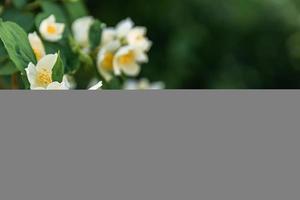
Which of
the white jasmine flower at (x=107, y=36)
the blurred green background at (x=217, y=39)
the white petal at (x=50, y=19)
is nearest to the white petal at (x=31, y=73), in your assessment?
the white petal at (x=50, y=19)

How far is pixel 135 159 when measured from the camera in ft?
1.96

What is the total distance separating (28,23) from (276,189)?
56cm

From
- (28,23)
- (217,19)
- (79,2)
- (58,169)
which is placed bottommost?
(58,169)

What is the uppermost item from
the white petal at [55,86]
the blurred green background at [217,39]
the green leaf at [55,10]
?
the blurred green background at [217,39]

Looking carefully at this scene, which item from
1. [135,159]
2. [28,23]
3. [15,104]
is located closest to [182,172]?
[135,159]

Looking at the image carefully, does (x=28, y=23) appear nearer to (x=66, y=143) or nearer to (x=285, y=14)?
(x=66, y=143)

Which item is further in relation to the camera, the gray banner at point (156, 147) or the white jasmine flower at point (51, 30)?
the white jasmine flower at point (51, 30)

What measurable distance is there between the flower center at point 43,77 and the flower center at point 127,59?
1.08 feet

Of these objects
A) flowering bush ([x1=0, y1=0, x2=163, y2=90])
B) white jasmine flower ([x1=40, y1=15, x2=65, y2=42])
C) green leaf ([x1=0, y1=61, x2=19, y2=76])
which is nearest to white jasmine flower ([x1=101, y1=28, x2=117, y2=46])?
flowering bush ([x1=0, y1=0, x2=163, y2=90])

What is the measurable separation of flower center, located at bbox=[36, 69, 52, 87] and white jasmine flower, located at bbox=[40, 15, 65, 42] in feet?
0.74

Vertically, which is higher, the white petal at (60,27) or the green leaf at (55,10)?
the green leaf at (55,10)

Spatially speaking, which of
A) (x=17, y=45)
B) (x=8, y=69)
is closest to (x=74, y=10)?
(x=8, y=69)

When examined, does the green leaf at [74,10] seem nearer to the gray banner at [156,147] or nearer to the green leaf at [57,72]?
the green leaf at [57,72]

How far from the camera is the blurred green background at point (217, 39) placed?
2.33 m
